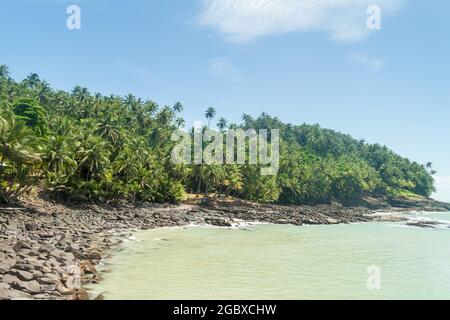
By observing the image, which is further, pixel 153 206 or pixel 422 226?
pixel 422 226

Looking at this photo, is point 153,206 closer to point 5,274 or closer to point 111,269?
point 111,269

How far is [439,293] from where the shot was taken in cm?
1994

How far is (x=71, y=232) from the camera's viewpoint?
103 feet

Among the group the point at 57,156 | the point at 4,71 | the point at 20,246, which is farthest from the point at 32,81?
the point at 20,246

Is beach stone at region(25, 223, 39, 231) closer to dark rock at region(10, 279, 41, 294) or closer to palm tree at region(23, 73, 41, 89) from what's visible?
dark rock at region(10, 279, 41, 294)

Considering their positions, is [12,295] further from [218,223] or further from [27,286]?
[218,223]

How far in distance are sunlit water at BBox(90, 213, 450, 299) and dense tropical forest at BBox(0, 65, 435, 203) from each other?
1591 centimetres

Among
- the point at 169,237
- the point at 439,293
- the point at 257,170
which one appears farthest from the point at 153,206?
the point at 439,293

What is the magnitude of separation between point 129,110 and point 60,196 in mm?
56918

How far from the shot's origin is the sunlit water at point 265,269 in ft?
58.0

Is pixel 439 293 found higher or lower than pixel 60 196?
lower

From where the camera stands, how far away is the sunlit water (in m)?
17.7

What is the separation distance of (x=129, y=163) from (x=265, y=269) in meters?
37.7

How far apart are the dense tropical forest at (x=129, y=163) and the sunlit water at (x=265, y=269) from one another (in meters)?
15.9
